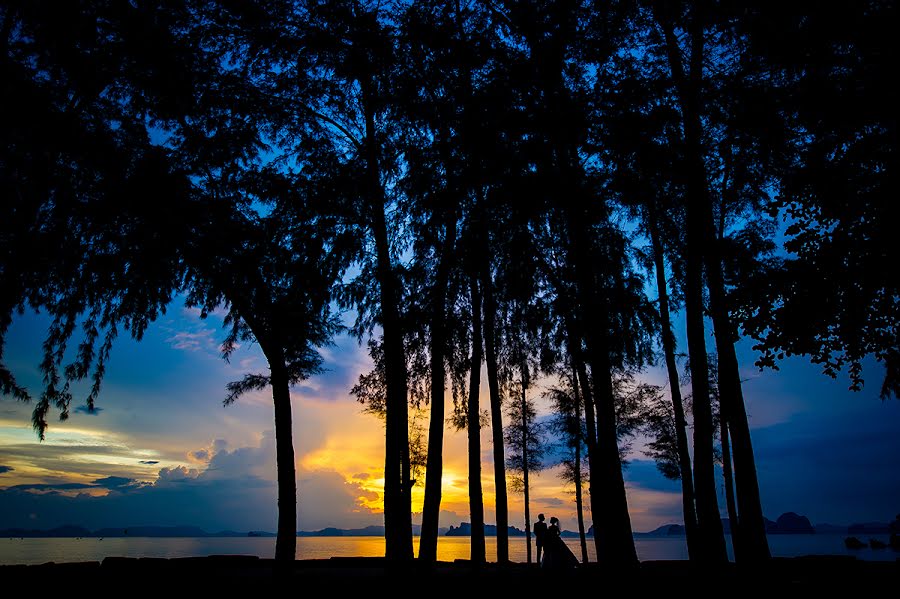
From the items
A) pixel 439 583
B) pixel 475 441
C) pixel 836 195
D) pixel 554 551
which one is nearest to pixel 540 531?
pixel 554 551

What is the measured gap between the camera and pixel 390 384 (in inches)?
508

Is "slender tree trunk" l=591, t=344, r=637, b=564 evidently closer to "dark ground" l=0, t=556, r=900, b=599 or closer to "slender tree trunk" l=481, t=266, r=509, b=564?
"dark ground" l=0, t=556, r=900, b=599

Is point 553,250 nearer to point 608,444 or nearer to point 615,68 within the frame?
point 615,68

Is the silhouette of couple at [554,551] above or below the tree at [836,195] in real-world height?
below

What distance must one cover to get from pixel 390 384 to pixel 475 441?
4504mm

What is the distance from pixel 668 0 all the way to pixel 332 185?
9207 millimetres

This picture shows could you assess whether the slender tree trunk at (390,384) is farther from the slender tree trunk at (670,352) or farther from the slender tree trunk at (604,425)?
the slender tree trunk at (670,352)

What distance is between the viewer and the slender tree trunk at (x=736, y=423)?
9.87 m

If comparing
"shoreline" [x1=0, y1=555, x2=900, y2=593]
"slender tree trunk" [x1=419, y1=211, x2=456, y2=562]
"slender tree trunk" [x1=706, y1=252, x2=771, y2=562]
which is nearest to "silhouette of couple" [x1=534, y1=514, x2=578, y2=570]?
"slender tree trunk" [x1=419, y1=211, x2=456, y2=562]

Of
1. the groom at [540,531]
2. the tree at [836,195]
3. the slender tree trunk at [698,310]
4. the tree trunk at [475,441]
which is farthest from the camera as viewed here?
the tree trunk at [475,441]

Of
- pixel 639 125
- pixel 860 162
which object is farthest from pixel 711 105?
pixel 860 162

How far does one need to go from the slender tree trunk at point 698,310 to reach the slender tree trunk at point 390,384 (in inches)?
248

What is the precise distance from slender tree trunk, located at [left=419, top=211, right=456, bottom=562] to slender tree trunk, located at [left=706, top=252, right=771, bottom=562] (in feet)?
21.9

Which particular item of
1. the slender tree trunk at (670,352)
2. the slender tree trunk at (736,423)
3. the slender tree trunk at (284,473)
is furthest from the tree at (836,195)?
the slender tree trunk at (284,473)
